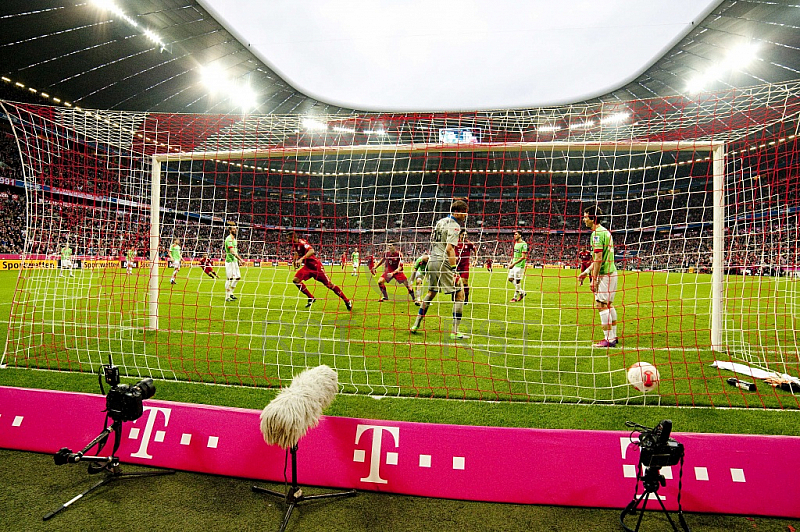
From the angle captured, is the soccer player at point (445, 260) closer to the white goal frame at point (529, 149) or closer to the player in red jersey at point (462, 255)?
the player in red jersey at point (462, 255)

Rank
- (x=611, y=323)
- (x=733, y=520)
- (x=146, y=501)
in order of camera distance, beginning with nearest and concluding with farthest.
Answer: (x=733, y=520)
(x=146, y=501)
(x=611, y=323)

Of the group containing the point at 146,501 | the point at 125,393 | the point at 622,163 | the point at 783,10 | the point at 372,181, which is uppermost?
the point at 783,10

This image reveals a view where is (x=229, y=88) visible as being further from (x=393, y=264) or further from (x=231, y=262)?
(x=393, y=264)

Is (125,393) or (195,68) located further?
(195,68)

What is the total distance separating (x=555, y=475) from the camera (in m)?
2.54

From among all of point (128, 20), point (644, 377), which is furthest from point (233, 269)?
point (128, 20)

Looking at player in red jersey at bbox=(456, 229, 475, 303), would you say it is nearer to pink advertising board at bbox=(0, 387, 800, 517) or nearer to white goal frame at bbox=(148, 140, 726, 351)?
white goal frame at bbox=(148, 140, 726, 351)

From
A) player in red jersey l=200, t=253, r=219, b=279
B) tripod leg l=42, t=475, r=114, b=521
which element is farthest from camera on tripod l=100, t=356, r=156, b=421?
player in red jersey l=200, t=253, r=219, b=279

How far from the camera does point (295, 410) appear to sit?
2258mm

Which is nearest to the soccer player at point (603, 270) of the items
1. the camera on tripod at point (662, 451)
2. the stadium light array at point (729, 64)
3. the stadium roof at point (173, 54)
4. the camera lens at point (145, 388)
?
the camera on tripod at point (662, 451)

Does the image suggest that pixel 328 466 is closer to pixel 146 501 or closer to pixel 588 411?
pixel 146 501

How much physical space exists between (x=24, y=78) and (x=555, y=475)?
99.3ft

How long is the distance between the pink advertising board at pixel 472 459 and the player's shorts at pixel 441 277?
9.96ft

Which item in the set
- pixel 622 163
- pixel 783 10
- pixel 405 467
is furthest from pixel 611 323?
pixel 622 163
